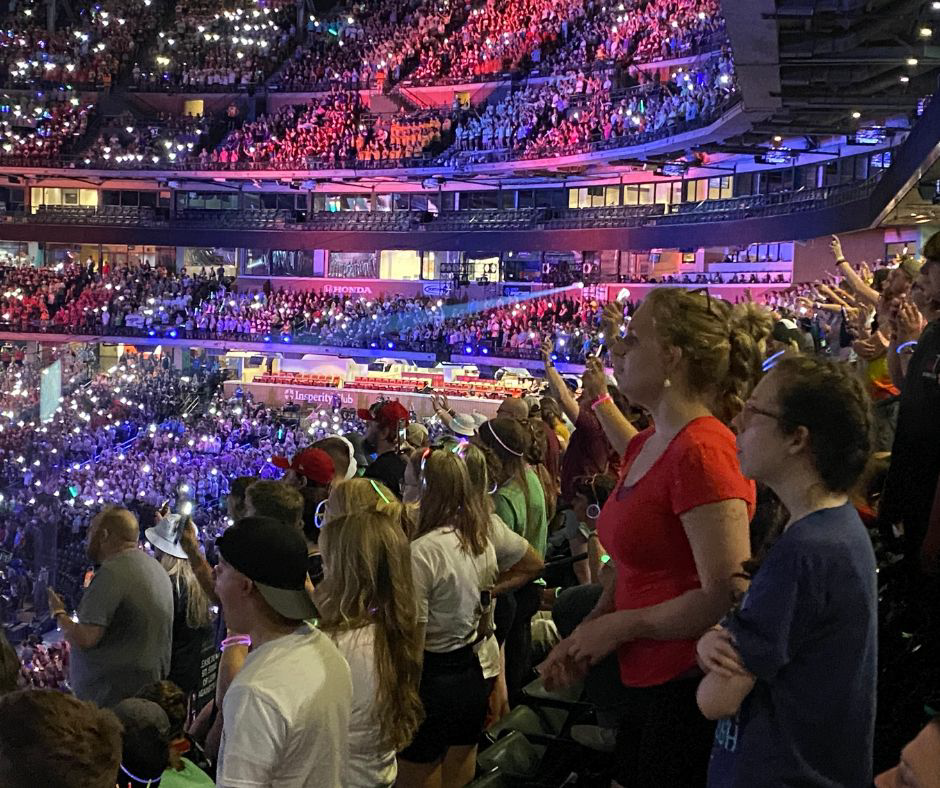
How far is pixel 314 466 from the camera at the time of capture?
5.75 metres

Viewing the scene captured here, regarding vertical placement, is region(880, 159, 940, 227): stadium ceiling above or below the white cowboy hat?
above

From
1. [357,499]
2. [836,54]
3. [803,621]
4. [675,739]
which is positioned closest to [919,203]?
[836,54]

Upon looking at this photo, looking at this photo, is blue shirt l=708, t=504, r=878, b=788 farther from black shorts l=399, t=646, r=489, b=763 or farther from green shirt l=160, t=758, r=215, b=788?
green shirt l=160, t=758, r=215, b=788

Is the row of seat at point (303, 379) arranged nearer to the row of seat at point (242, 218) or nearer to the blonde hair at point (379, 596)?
the row of seat at point (242, 218)

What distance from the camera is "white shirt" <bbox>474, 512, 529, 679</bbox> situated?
4.91 metres

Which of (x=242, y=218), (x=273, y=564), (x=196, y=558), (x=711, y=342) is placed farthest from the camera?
(x=242, y=218)

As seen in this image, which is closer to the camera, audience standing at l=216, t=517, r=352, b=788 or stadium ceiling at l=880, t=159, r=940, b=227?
audience standing at l=216, t=517, r=352, b=788

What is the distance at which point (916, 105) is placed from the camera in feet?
53.9

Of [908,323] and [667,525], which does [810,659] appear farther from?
[908,323]

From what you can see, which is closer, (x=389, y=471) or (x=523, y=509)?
(x=523, y=509)

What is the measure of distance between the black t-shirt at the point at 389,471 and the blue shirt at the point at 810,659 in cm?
433

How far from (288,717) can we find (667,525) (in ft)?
3.53

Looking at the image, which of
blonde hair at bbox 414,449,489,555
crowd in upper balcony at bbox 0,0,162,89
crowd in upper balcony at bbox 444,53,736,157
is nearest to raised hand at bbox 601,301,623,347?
blonde hair at bbox 414,449,489,555

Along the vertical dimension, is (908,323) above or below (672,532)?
above
